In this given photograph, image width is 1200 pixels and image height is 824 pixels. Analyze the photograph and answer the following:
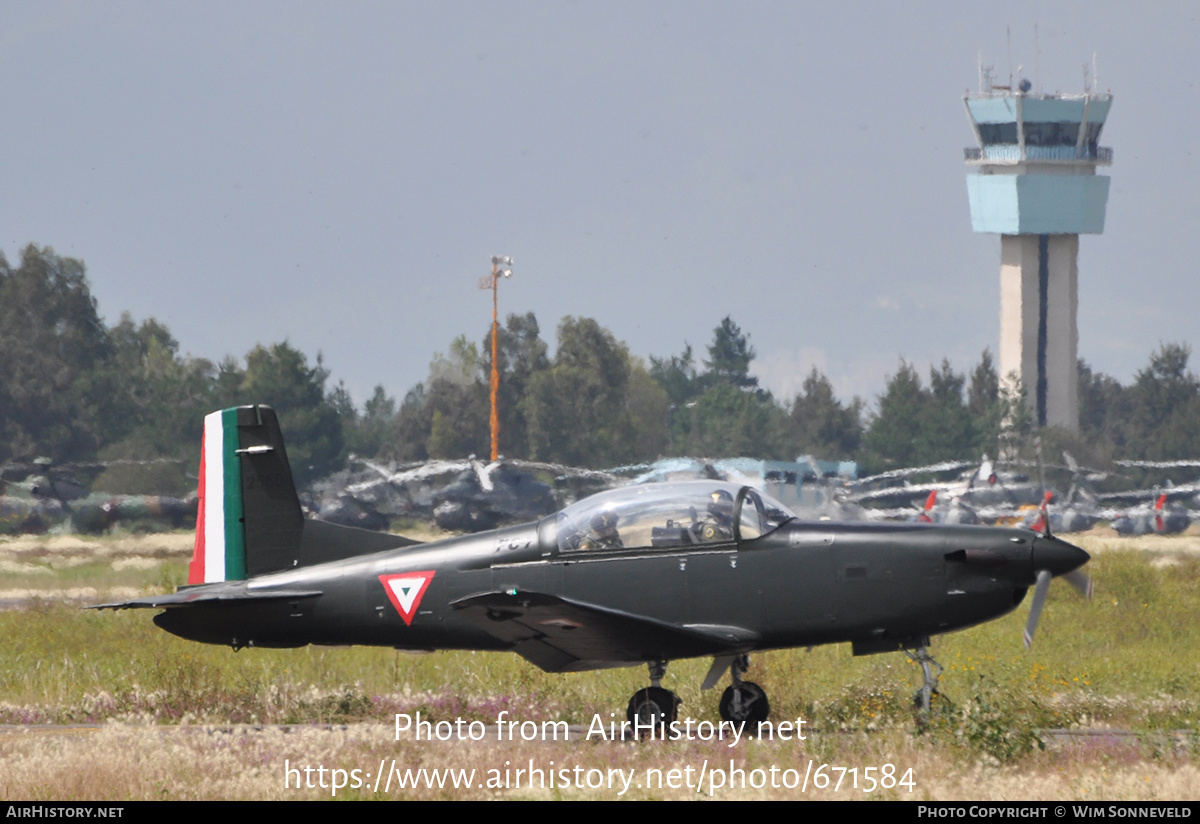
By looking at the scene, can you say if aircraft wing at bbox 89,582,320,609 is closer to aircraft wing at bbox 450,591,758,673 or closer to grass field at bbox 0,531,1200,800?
grass field at bbox 0,531,1200,800

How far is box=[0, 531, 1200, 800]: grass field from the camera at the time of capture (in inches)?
368

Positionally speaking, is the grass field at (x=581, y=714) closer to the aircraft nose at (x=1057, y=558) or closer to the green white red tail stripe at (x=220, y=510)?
the aircraft nose at (x=1057, y=558)

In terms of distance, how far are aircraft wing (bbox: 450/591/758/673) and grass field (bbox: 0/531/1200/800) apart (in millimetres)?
642

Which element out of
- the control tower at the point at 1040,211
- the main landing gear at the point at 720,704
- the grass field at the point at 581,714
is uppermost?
the control tower at the point at 1040,211

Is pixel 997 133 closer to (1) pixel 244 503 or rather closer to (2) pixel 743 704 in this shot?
(1) pixel 244 503

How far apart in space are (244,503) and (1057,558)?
6980 millimetres

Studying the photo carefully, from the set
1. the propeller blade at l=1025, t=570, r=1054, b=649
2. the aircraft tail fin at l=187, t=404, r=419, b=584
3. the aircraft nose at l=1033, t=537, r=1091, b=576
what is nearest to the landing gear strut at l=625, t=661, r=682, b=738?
the aircraft tail fin at l=187, t=404, r=419, b=584

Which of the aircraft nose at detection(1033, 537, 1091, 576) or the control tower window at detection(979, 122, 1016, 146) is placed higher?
the control tower window at detection(979, 122, 1016, 146)

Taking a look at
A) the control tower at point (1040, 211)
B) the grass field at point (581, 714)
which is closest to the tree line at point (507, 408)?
the control tower at point (1040, 211)

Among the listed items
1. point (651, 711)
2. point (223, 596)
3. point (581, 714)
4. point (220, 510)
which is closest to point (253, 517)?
point (220, 510)

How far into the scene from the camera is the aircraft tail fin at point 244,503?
12820 millimetres

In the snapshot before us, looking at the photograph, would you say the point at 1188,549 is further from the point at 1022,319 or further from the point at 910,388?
the point at 910,388

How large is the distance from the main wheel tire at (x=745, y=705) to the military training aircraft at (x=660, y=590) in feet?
0.04
